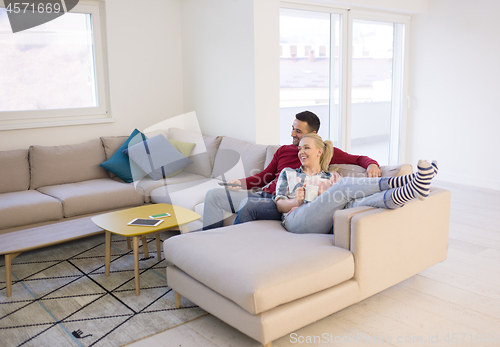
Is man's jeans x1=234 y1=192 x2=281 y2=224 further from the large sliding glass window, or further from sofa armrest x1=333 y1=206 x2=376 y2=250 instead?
the large sliding glass window

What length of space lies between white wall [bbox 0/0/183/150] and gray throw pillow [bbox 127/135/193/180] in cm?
68

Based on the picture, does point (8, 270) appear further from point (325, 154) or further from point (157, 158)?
point (325, 154)

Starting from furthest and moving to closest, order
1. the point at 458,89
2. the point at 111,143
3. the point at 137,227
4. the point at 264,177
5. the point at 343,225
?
the point at 458,89 → the point at 111,143 → the point at 264,177 → the point at 137,227 → the point at 343,225

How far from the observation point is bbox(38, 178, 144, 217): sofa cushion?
377 centimetres

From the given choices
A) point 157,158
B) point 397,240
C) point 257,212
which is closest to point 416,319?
point 397,240

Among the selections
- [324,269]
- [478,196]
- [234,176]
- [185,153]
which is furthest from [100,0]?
[478,196]

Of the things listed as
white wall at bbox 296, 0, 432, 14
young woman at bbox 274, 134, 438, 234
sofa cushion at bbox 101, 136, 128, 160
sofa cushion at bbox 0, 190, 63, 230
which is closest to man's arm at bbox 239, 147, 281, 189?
young woman at bbox 274, 134, 438, 234

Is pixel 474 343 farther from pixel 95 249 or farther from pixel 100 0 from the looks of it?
pixel 100 0

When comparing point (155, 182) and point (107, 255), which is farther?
point (155, 182)

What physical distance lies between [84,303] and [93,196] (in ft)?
4.37

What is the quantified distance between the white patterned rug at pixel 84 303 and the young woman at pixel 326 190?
84 centimetres

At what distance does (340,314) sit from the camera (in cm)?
253

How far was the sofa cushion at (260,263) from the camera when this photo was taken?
2.06 metres

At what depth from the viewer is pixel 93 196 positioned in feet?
12.7
